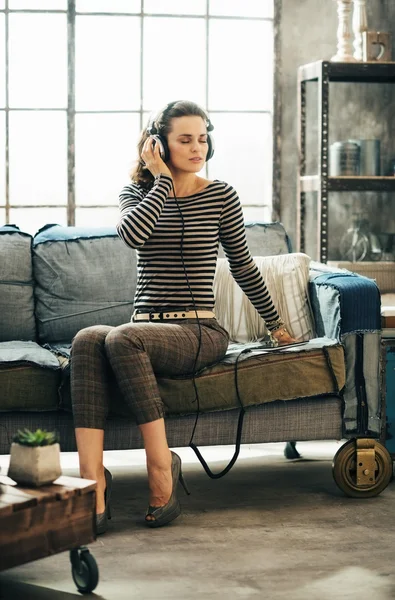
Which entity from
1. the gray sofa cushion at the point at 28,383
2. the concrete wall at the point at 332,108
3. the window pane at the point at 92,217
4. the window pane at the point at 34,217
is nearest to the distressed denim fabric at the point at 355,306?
the gray sofa cushion at the point at 28,383

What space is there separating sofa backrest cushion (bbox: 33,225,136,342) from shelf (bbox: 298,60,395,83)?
135 centimetres

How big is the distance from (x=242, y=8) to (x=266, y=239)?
150 centimetres

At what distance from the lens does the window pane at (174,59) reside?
188 inches

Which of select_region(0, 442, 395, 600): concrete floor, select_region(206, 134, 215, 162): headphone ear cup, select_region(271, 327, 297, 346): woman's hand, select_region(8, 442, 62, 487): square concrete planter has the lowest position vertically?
select_region(0, 442, 395, 600): concrete floor

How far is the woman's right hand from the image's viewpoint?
126 inches

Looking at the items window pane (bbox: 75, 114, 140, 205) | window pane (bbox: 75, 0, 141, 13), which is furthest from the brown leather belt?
window pane (bbox: 75, 0, 141, 13)

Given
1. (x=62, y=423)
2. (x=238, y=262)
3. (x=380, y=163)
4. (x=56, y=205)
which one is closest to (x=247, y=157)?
(x=380, y=163)

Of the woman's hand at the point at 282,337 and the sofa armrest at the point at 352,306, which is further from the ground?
the sofa armrest at the point at 352,306

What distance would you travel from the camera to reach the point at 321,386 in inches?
127

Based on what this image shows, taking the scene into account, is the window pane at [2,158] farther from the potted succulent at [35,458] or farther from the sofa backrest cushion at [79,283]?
the potted succulent at [35,458]

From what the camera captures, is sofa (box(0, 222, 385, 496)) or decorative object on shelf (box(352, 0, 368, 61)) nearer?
sofa (box(0, 222, 385, 496))

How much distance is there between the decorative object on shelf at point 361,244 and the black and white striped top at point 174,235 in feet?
5.21

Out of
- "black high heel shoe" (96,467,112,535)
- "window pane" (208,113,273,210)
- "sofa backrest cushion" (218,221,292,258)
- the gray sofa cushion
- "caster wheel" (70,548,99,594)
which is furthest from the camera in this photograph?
"window pane" (208,113,273,210)

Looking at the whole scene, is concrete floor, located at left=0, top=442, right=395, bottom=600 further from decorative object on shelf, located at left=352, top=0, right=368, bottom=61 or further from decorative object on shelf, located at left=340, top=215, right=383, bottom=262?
decorative object on shelf, located at left=352, top=0, right=368, bottom=61
